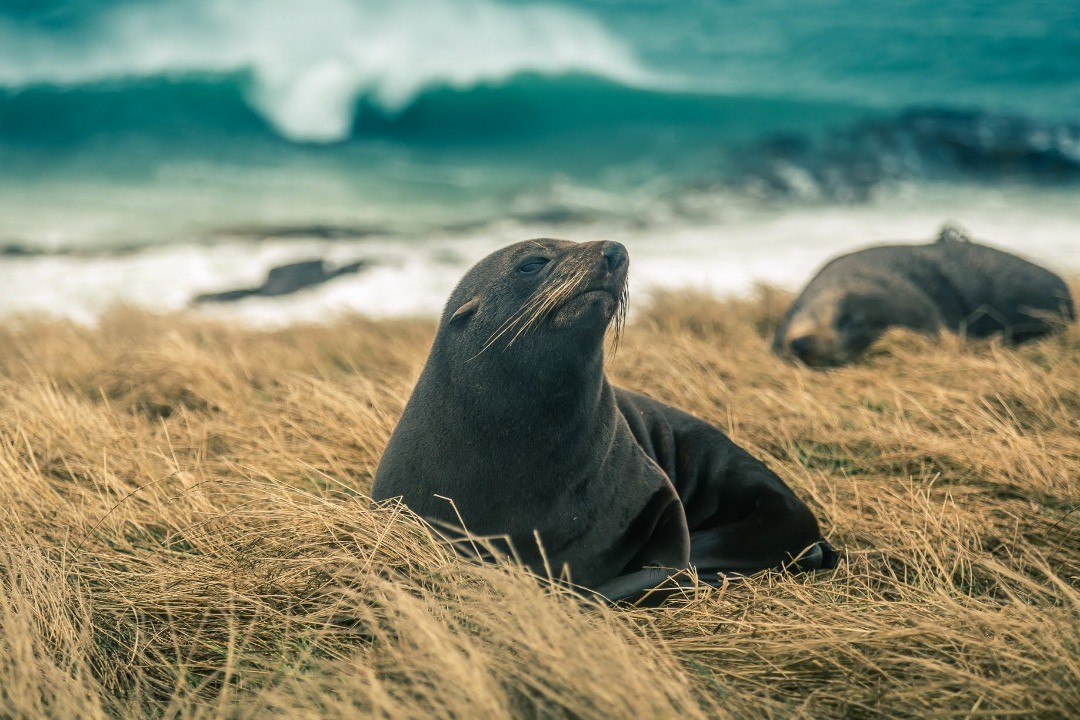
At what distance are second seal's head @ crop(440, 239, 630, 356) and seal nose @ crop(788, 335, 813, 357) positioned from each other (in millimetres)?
3964

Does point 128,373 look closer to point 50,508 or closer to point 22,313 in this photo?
point 50,508

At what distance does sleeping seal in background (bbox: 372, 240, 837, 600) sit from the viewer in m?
2.88

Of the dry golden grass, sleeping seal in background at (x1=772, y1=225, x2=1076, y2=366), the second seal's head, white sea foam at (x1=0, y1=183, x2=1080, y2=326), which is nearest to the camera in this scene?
the dry golden grass

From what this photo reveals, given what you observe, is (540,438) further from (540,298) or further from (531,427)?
(540,298)

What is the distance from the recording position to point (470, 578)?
101 inches

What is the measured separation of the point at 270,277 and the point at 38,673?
12.5 metres

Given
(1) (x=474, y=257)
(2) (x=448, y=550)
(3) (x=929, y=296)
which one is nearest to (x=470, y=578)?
(2) (x=448, y=550)

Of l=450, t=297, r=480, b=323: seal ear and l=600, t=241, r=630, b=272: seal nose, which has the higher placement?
l=600, t=241, r=630, b=272: seal nose

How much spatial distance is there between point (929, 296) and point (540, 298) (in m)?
5.88

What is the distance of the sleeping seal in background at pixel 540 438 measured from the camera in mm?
2879

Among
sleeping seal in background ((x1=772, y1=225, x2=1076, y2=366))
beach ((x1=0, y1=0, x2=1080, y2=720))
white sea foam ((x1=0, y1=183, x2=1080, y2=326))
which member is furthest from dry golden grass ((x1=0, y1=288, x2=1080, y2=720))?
white sea foam ((x1=0, y1=183, x2=1080, y2=326))

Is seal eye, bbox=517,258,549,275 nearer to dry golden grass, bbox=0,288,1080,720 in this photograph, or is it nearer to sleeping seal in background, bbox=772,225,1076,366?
dry golden grass, bbox=0,288,1080,720

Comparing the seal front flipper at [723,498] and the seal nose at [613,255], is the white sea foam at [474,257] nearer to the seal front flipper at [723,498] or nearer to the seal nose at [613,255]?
the seal front flipper at [723,498]

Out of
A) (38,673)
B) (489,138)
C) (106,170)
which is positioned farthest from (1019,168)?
(38,673)
